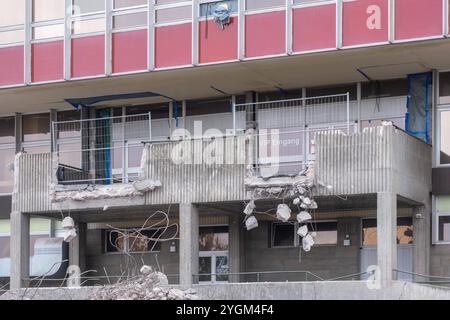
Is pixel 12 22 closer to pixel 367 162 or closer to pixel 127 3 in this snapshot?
pixel 127 3

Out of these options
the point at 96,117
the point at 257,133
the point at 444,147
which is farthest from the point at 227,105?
the point at 444,147

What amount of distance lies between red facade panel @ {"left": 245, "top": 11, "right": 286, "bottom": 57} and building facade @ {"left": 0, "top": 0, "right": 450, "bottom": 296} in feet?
0.11

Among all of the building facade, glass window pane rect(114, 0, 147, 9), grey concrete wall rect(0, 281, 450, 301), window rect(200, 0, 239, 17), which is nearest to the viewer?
grey concrete wall rect(0, 281, 450, 301)

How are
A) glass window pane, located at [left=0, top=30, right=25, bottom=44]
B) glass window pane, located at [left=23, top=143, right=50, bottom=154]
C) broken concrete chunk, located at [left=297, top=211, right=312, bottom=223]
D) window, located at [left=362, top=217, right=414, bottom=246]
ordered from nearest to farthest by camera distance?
broken concrete chunk, located at [left=297, top=211, right=312, bottom=223] → window, located at [left=362, top=217, right=414, bottom=246] → glass window pane, located at [left=0, top=30, right=25, bottom=44] → glass window pane, located at [left=23, top=143, right=50, bottom=154]

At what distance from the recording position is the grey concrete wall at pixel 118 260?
2886 centimetres

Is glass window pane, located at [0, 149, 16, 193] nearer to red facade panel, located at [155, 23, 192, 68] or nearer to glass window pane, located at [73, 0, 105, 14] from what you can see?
glass window pane, located at [73, 0, 105, 14]

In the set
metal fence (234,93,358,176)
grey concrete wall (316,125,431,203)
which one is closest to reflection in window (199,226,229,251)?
metal fence (234,93,358,176)

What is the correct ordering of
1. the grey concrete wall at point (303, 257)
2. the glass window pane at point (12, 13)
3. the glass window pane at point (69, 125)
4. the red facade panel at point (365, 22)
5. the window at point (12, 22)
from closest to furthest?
the red facade panel at point (365, 22) < the grey concrete wall at point (303, 257) < the window at point (12, 22) < the glass window pane at point (12, 13) < the glass window pane at point (69, 125)

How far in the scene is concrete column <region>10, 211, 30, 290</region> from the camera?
27.7 metres

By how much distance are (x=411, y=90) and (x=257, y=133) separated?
12.3ft

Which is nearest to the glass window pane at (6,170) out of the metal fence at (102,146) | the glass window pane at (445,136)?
the metal fence at (102,146)

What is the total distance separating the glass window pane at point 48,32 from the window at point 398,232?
8893 millimetres

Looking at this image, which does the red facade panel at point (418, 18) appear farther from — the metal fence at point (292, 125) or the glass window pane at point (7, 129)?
the glass window pane at point (7, 129)

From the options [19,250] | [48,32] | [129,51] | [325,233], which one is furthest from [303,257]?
[48,32]
